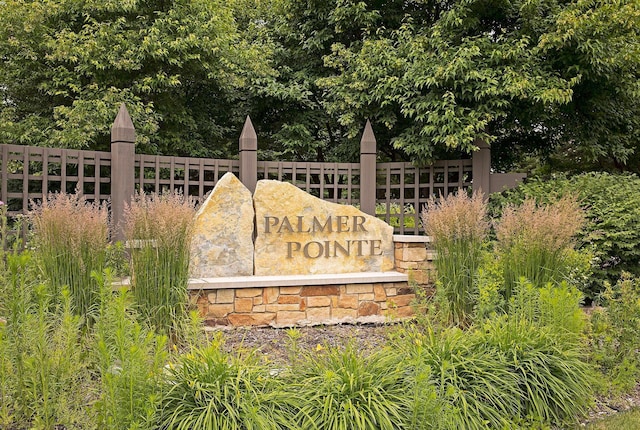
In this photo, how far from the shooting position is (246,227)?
5.16 m

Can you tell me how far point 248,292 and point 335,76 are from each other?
448 cm

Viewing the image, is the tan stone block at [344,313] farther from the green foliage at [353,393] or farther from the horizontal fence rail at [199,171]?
the green foliage at [353,393]

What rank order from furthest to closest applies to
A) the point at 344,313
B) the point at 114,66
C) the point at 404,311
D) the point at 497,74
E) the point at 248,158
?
the point at 114,66
the point at 497,74
the point at 248,158
the point at 404,311
the point at 344,313

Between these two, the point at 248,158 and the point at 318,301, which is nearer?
the point at 318,301

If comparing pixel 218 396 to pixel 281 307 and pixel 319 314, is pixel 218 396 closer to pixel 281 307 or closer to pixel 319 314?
pixel 281 307

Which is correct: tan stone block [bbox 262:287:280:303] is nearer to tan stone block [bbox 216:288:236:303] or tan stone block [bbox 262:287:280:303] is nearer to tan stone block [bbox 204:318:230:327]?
tan stone block [bbox 216:288:236:303]

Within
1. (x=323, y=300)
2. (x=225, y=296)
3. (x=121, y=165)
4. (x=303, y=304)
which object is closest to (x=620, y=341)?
(x=323, y=300)

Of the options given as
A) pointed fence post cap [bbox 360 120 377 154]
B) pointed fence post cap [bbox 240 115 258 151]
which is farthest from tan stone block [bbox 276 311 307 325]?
pointed fence post cap [bbox 360 120 377 154]

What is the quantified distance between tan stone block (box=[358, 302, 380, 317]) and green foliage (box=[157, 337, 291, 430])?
8.54 feet

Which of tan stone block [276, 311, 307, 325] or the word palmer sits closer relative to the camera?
tan stone block [276, 311, 307, 325]

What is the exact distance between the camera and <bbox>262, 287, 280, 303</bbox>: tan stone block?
493 cm

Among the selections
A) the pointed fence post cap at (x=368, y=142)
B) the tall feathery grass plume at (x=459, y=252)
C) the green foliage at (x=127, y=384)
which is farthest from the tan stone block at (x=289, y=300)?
the green foliage at (x=127, y=384)

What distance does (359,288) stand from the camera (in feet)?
17.2

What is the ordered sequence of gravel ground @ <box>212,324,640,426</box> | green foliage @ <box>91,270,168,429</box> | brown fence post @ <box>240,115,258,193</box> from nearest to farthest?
green foliage @ <box>91,270,168,429</box>
gravel ground @ <box>212,324,640,426</box>
brown fence post @ <box>240,115,258,193</box>
